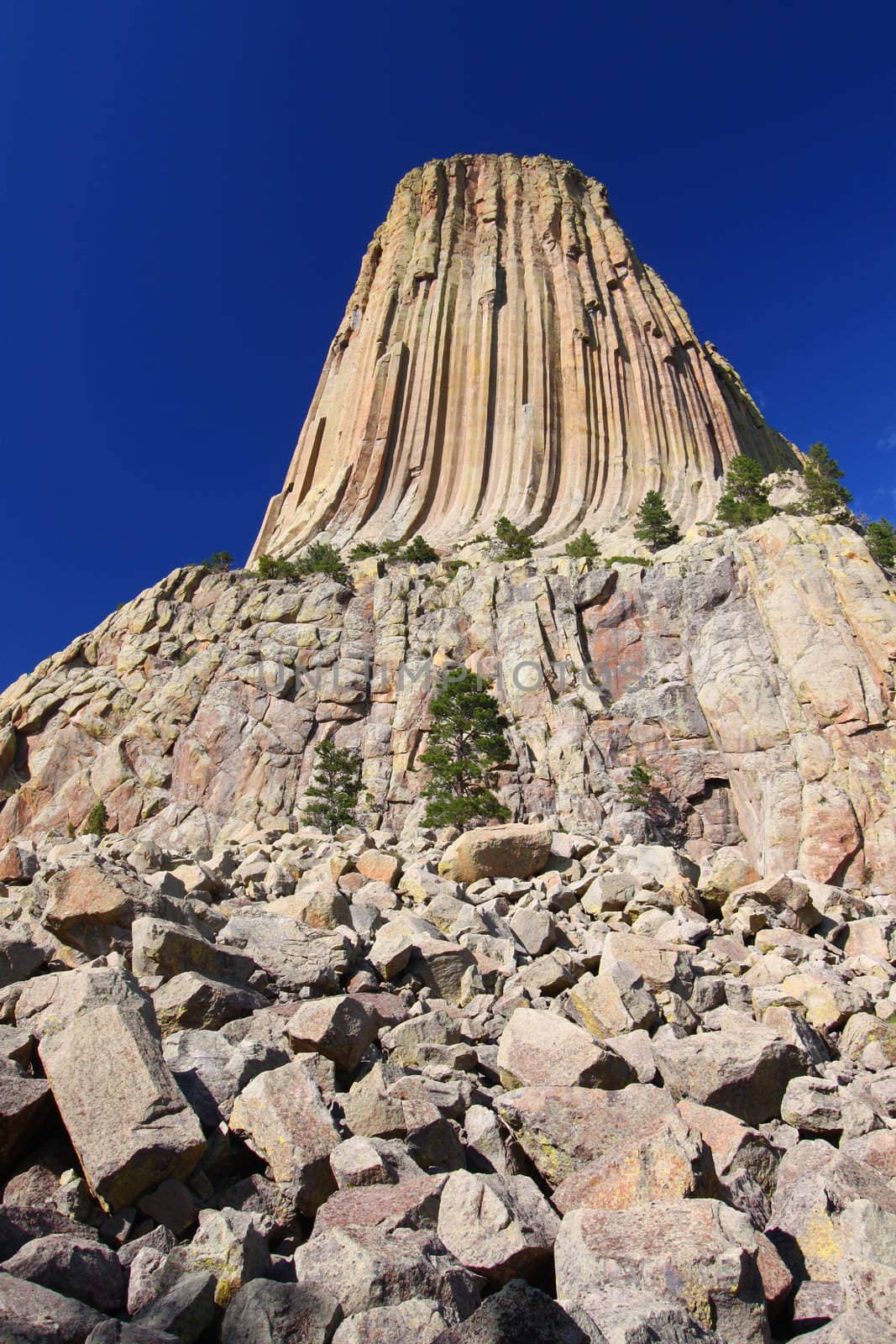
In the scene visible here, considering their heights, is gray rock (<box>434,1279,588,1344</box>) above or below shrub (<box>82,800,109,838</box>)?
below

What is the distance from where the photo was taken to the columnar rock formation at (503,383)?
174ft

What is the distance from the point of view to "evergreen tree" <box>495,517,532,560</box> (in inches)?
1676

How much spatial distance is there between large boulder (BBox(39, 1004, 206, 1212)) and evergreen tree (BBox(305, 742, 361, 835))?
25.1 meters

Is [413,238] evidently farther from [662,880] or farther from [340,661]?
[662,880]

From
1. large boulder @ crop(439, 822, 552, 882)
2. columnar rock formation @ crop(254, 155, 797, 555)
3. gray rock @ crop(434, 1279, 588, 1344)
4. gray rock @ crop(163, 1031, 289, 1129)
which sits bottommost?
gray rock @ crop(434, 1279, 588, 1344)

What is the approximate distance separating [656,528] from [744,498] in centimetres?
786

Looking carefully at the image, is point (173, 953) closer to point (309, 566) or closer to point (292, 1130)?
point (292, 1130)

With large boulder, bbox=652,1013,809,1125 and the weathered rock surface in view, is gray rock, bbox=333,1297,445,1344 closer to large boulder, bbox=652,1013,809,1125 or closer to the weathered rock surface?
the weathered rock surface

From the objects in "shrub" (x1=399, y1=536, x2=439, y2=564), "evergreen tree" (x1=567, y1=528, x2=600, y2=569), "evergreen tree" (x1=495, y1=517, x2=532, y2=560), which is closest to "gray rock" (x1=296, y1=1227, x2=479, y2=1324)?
"evergreen tree" (x1=495, y1=517, x2=532, y2=560)

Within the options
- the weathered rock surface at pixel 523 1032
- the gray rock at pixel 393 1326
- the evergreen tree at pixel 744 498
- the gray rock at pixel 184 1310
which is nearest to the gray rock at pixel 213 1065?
the weathered rock surface at pixel 523 1032

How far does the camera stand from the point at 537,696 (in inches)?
1304

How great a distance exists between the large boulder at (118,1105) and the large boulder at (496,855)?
877 cm

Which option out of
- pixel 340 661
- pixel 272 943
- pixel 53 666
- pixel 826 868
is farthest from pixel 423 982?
pixel 53 666

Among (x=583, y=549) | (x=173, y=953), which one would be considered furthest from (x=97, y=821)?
(x=173, y=953)
